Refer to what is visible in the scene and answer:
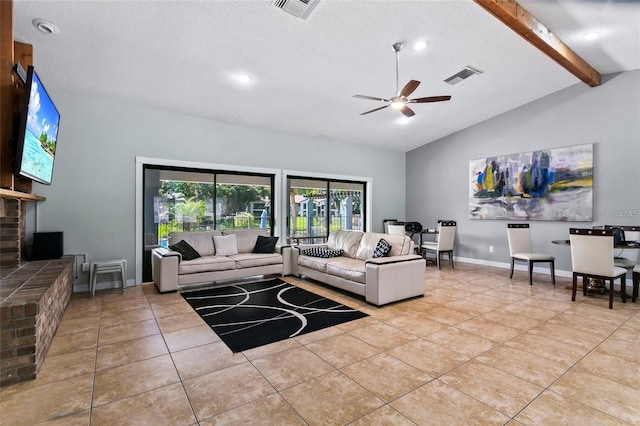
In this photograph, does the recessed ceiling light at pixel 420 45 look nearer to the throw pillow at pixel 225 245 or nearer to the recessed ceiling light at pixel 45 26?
the recessed ceiling light at pixel 45 26

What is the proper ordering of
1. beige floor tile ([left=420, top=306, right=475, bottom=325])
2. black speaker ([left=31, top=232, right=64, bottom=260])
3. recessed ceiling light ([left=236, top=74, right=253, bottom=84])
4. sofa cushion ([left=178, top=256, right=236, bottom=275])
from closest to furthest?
beige floor tile ([left=420, top=306, right=475, bottom=325])
black speaker ([left=31, top=232, right=64, bottom=260])
recessed ceiling light ([left=236, top=74, right=253, bottom=84])
sofa cushion ([left=178, top=256, right=236, bottom=275])

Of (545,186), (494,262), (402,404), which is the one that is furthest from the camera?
(494,262)

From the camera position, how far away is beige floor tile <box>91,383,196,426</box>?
1.83 metres

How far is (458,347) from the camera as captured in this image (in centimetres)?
284

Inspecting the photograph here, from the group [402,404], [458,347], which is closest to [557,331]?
[458,347]

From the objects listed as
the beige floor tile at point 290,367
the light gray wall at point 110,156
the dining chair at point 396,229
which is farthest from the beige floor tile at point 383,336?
the dining chair at point 396,229

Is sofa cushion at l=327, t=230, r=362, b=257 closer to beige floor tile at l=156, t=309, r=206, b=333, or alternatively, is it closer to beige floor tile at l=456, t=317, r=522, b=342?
beige floor tile at l=456, t=317, r=522, b=342

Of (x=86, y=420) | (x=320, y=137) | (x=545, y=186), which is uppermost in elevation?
(x=320, y=137)

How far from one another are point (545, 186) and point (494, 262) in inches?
75.4

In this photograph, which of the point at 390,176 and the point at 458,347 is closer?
the point at 458,347

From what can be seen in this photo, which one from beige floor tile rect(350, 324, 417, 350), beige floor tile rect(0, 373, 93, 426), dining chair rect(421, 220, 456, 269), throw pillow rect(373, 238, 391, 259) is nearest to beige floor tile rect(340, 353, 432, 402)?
beige floor tile rect(350, 324, 417, 350)

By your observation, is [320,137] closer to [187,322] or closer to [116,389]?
[187,322]

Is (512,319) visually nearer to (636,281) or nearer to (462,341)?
(462,341)

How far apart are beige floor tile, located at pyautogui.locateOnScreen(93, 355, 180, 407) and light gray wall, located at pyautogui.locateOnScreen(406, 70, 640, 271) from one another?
6826 mm
